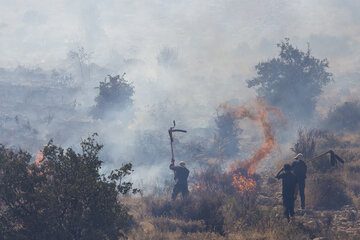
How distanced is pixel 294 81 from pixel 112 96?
46.1 feet

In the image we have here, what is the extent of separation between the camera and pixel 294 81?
88.0ft

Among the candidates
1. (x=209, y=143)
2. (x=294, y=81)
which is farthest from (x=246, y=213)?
(x=294, y=81)

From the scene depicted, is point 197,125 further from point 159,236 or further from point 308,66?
point 159,236

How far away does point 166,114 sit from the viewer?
29.9 metres

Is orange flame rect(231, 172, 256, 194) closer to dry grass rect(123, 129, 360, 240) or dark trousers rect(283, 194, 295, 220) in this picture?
dry grass rect(123, 129, 360, 240)

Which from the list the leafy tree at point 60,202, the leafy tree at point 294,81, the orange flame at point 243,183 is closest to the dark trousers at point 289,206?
the orange flame at point 243,183

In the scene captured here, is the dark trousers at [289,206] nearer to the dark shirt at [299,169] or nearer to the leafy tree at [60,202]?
the dark shirt at [299,169]

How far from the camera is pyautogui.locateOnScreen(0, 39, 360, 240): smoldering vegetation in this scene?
8.52 meters

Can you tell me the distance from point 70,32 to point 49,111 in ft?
141

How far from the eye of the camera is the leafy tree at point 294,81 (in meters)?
26.9

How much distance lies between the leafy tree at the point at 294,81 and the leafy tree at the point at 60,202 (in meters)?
23.2

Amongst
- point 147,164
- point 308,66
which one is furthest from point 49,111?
point 308,66

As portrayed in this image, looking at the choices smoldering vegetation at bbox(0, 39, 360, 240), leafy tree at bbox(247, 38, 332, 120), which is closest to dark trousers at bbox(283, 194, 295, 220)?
smoldering vegetation at bbox(0, 39, 360, 240)

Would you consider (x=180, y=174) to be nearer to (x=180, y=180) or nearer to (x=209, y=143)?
(x=180, y=180)
